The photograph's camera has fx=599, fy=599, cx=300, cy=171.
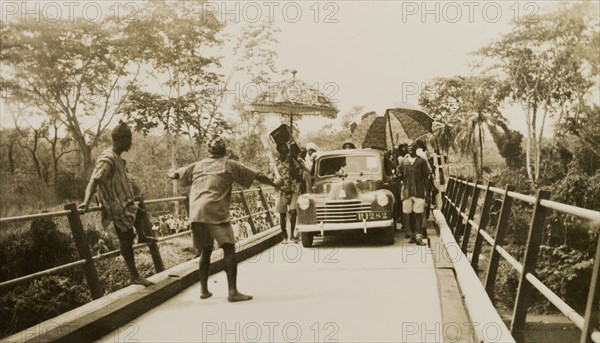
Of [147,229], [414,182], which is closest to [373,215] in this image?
[414,182]

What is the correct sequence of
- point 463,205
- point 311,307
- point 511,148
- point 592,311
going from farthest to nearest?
point 511,148 < point 463,205 < point 311,307 < point 592,311

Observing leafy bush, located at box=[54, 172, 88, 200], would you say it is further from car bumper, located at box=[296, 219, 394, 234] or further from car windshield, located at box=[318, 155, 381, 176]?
car bumper, located at box=[296, 219, 394, 234]

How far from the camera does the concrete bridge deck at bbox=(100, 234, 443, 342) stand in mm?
5000

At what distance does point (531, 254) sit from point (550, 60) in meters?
32.2

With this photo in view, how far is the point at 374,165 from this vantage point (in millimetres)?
12266

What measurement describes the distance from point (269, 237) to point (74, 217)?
598 centimetres

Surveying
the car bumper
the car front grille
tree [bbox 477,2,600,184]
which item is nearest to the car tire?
the car bumper

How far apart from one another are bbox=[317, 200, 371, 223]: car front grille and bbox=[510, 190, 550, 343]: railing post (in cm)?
617

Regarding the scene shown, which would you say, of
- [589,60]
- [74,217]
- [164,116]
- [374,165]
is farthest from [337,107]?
[589,60]

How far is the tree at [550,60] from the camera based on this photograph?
97.5ft

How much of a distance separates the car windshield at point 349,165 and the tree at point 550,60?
21.2 m

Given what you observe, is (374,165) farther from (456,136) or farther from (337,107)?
(456,136)

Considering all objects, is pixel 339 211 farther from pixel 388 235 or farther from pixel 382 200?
pixel 388 235

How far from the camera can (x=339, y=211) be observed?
10953 mm
